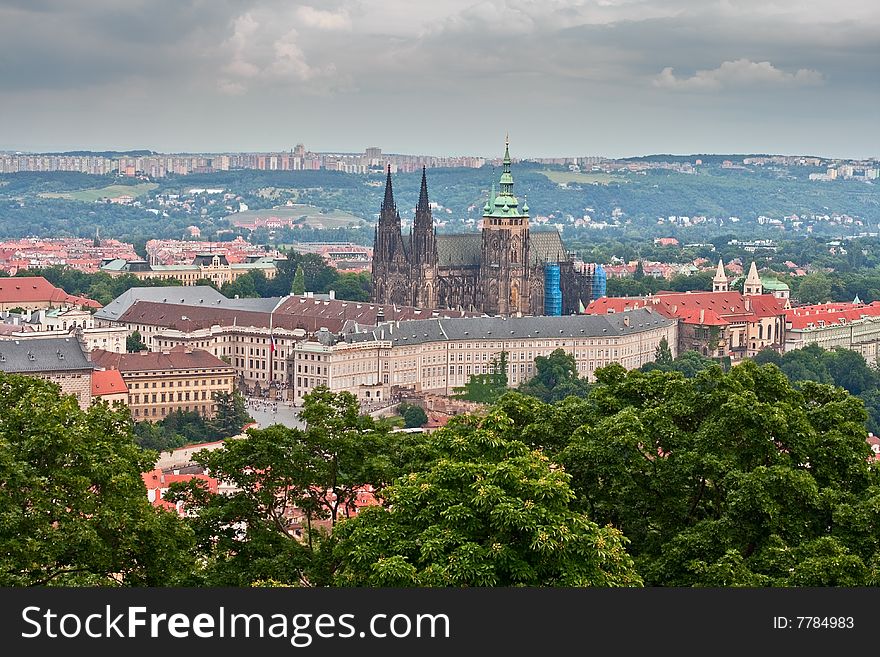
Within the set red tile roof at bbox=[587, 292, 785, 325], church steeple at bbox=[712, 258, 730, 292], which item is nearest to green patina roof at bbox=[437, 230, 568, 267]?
red tile roof at bbox=[587, 292, 785, 325]

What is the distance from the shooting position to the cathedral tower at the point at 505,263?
500ft

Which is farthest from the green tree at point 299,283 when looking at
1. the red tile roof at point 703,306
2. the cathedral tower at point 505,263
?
the red tile roof at point 703,306

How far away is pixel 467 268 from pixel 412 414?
4427 centimetres

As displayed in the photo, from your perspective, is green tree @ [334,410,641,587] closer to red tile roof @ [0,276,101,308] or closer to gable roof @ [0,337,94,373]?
gable roof @ [0,337,94,373]

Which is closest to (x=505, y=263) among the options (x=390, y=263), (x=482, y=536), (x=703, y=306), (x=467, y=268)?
(x=467, y=268)

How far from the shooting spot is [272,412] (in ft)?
372

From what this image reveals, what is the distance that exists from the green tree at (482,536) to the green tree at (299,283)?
138216 millimetres

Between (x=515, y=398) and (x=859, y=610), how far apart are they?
19855 mm

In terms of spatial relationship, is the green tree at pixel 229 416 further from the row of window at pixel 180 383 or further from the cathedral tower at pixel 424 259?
the cathedral tower at pixel 424 259

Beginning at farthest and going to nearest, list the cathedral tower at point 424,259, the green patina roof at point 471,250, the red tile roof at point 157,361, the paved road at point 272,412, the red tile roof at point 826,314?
the red tile roof at point 826,314
the green patina roof at point 471,250
the cathedral tower at point 424,259
the red tile roof at point 157,361
the paved road at point 272,412

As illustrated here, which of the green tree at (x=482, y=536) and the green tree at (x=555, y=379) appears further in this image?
the green tree at (x=555, y=379)

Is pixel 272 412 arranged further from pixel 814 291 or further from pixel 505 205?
pixel 814 291

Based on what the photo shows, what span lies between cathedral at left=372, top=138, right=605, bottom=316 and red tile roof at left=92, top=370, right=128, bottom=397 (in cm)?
4704

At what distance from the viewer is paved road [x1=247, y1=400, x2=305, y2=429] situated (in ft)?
353
